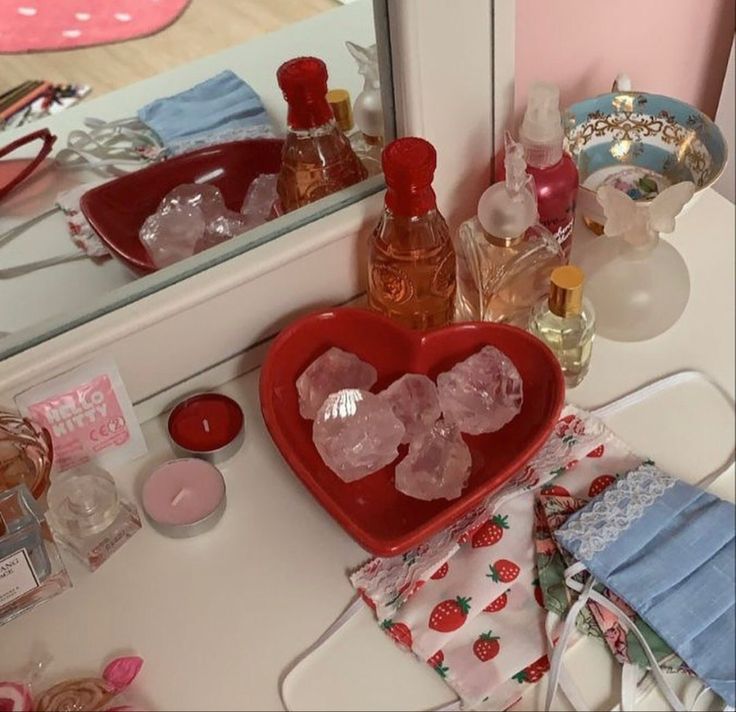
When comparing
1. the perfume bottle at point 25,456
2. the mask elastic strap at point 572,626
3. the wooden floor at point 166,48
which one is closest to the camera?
the mask elastic strap at point 572,626

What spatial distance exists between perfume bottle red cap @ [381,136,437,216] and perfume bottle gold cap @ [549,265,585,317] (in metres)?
0.11

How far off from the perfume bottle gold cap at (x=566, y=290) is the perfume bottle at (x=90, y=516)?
35 cm

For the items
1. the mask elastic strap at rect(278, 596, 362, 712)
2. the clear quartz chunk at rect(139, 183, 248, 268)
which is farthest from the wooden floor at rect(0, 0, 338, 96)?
the mask elastic strap at rect(278, 596, 362, 712)

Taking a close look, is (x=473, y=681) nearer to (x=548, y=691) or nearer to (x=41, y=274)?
(x=548, y=691)

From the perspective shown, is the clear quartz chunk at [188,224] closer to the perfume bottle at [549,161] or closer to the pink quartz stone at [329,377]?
the pink quartz stone at [329,377]

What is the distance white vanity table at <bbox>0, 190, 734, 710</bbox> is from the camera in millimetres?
653

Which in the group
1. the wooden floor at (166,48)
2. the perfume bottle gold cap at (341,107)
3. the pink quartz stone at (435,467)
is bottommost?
the pink quartz stone at (435,467)

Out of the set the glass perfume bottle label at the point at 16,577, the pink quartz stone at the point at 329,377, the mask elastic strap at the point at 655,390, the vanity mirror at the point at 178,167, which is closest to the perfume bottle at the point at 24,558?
the glass perfume bottle label at the point at 16,577

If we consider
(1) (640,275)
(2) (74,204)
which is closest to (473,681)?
(1) (640,275)

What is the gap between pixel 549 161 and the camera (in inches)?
31.4

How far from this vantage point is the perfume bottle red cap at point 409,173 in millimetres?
715

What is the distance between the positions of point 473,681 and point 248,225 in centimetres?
40

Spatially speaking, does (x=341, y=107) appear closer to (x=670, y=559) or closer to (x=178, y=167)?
(x=178, y=167)

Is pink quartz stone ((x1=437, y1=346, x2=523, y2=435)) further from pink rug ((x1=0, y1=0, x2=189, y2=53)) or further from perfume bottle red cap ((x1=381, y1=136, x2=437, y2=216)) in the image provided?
pink rug ((x1=0, y1=0, x2=189, y2=53))
